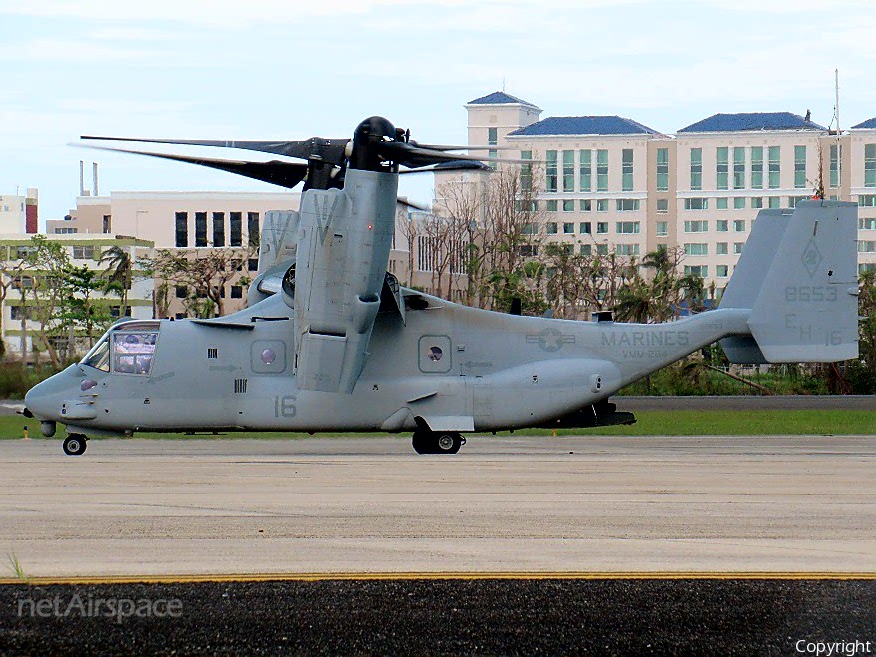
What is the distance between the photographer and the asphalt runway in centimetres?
1155

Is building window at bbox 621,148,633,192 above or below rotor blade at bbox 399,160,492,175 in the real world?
above

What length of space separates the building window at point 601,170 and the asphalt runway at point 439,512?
301ft

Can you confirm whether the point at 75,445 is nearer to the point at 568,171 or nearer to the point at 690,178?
the point at 568,171

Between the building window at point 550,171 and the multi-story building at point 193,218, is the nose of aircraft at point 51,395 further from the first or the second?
the building window at point 550,171

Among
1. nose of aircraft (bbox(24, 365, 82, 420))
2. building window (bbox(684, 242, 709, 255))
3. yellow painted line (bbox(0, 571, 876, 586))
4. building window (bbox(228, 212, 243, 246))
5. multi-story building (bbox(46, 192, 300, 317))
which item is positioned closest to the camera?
yellow painted line (bbox(0, 571, 876, 586))

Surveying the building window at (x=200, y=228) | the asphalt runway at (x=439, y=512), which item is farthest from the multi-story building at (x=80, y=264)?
the asphalt runway at (x=439, y=512)

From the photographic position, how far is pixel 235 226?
345 ft

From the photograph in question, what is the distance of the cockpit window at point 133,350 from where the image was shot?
25688 millimetres

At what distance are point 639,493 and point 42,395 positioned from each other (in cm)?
1333

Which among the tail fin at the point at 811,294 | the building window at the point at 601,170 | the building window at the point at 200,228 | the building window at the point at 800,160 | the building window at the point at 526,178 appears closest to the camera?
the tail fin at the point at 811,294

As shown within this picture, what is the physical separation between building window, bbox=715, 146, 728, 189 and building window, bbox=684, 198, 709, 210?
1.86 m

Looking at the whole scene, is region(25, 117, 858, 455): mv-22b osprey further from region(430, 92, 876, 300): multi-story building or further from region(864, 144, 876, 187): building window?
region(864, 144, 876, 187): building window

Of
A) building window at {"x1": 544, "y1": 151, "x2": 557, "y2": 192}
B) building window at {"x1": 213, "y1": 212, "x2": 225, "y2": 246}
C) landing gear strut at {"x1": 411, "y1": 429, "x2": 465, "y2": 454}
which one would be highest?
building window at {"x1": 544, "y1": 151, "x2": 557, "y2": 192}

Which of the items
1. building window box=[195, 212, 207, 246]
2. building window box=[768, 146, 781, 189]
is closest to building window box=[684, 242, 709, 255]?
building window box=[768, 146, 781, 189]
